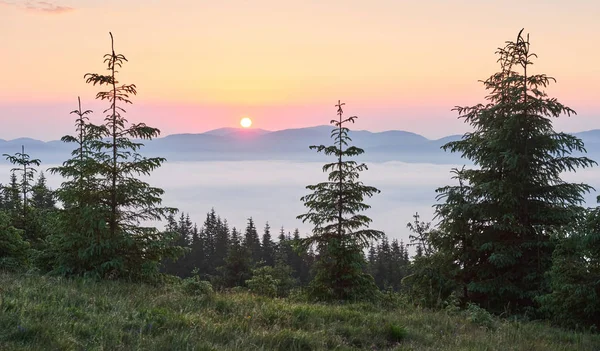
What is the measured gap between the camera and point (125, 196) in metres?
11.0

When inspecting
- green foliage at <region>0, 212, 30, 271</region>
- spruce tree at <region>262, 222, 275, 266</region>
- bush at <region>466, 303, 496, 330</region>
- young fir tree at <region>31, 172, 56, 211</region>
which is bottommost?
spruce tree at <region>262, 222, 275, 266</region>

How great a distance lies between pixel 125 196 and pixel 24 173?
16.2 meters

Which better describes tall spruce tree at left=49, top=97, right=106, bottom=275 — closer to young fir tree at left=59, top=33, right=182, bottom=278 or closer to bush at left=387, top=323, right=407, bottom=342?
young fir tree at left=59, top=33, right=182, bottom=278

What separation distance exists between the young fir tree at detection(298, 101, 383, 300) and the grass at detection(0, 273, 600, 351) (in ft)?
20.7

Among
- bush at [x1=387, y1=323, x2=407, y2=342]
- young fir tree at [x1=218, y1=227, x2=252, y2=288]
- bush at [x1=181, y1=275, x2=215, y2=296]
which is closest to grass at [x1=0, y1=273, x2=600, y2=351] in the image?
bush at [x1=387, y1=323, x2=407, y2=342]

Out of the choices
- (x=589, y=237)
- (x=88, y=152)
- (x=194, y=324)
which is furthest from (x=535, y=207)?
(x=88, y=152)

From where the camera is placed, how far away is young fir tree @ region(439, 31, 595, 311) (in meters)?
12.9

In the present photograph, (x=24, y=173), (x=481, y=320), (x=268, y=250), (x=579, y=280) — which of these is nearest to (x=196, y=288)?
(x=481, y=320)

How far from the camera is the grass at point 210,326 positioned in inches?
192

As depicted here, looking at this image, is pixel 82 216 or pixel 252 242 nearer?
pixel 82 216

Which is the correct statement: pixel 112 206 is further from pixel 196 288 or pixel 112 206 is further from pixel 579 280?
pixel 579 280

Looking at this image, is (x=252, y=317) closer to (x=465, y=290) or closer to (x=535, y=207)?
(x=465, y=290)

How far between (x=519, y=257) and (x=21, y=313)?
13.2m

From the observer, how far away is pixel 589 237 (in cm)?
870
